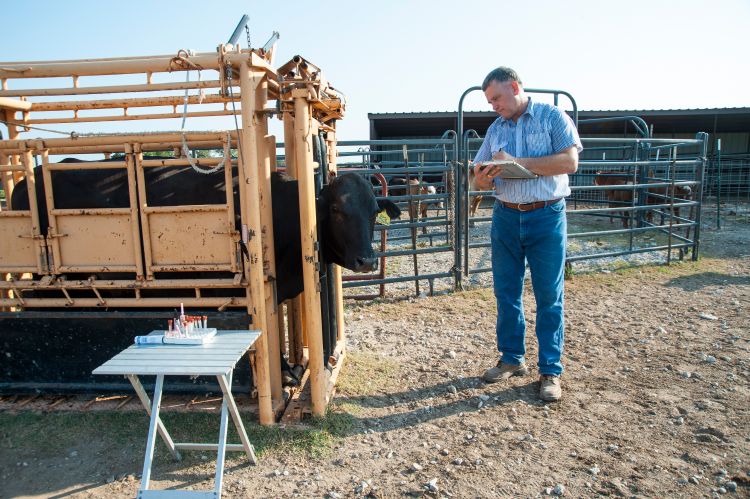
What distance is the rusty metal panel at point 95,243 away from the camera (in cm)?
356

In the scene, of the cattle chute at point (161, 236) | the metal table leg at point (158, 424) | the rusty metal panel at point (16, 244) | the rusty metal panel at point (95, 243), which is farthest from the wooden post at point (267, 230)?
the rusty metal panel at point (16, 244)

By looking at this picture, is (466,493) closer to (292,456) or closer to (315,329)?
(292,456)

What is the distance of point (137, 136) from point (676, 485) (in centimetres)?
390

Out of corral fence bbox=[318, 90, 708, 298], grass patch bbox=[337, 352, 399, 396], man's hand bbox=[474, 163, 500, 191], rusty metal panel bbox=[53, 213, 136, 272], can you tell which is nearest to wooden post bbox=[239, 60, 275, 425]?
grass patch bbox=[337, 352, 399, 396]

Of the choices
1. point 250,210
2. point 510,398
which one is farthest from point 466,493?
point 250,210

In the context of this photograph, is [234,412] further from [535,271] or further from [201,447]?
[535,271]

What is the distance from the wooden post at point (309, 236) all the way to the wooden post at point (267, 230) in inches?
9.1

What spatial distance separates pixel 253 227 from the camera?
3203mm

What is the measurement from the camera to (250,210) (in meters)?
3.17

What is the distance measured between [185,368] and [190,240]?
135 cm

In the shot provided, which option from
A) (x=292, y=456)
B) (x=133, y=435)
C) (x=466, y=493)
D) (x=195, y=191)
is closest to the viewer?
(x=466, y=493)

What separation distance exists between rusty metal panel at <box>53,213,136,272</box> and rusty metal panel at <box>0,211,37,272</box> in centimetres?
26

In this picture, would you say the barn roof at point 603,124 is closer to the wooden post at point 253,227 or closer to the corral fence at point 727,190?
the corral fence at point 727,190

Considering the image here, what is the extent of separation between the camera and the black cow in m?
3.85
